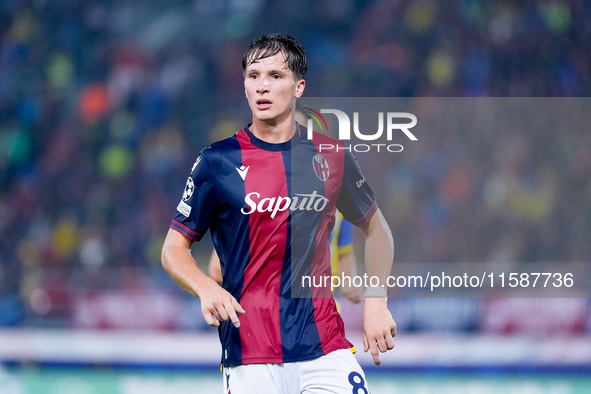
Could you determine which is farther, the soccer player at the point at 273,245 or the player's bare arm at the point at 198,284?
the soccer player at the point at 273,245

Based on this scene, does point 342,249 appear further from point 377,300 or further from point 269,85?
point 269,85

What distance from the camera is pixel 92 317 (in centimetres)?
820

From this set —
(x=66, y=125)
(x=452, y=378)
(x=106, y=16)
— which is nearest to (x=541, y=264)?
(x=452, y=378)

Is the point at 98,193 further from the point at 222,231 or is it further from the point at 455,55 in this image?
the point at 222,231

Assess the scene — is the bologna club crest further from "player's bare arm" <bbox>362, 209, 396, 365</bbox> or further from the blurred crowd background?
the blurred crowd background

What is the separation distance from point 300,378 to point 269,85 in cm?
109

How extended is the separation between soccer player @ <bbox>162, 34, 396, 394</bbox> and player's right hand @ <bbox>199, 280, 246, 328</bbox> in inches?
6.6

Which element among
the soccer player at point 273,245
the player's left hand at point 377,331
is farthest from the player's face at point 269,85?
the player's left hand at point 377,331

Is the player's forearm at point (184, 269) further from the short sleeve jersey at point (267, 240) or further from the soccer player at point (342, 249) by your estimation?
the soccer player at point (342, 249)

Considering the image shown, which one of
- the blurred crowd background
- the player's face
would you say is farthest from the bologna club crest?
the blurred crowd background

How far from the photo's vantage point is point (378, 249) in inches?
124

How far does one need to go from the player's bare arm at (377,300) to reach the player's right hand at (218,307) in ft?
1.73

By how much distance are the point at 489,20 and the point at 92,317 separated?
6.26m

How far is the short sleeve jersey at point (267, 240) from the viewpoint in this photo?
9.49 ft
